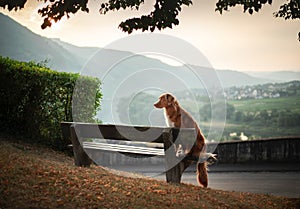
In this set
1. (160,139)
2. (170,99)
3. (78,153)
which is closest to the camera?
(160,139)

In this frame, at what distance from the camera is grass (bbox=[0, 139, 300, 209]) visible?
17.8ft

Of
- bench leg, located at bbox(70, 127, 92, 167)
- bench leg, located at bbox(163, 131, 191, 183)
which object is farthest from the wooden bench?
bench leg, located at bbox(70, 127, 92, 167)

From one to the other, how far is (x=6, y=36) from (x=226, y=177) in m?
Result: 11.7

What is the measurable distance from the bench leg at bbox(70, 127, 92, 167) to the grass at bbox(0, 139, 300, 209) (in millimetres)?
949

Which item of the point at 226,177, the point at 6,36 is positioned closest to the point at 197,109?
the point at 226,177

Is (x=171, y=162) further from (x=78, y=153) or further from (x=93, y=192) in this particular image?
(x=78, y=153)

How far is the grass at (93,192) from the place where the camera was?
17.8 ft

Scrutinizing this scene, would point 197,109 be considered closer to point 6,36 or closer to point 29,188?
point 29,188

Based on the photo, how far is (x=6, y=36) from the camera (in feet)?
58.2

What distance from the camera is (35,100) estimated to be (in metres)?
10.5

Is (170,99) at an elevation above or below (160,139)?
above

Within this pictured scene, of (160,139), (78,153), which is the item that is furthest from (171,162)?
(78,153)

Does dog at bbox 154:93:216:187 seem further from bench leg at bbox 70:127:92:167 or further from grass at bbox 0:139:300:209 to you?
bench leg at bbox 70:127:92:167

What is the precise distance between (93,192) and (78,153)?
259 centimetres
